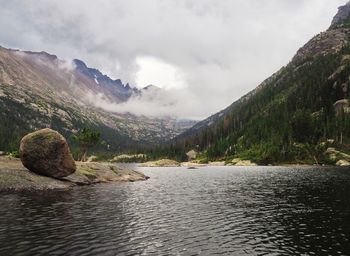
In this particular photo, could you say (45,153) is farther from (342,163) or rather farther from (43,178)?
(342,163)

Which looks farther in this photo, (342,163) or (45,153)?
(342,163)

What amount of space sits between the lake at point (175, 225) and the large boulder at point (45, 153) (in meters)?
15.1

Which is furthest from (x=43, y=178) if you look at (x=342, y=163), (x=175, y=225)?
(x=342, y=163)

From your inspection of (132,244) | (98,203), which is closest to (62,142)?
(98,203)

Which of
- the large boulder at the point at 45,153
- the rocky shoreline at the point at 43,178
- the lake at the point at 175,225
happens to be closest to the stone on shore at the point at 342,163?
the lake at the point at 175,225

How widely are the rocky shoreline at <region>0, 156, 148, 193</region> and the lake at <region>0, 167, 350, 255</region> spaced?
8.20m

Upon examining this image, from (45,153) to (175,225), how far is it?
159 ft

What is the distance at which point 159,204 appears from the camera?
58.7 m

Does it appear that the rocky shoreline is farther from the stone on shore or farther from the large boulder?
the stone on shore

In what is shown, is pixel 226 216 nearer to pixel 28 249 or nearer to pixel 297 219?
pixel 297 219

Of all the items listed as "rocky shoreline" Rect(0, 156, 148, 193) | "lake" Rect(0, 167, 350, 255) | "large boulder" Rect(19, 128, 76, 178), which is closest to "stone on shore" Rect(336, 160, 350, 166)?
"lake" Rect(0, 167, 350, 255)

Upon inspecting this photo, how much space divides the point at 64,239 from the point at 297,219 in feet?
93.0

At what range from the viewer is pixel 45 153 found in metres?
79.8

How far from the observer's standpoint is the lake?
3166cm
